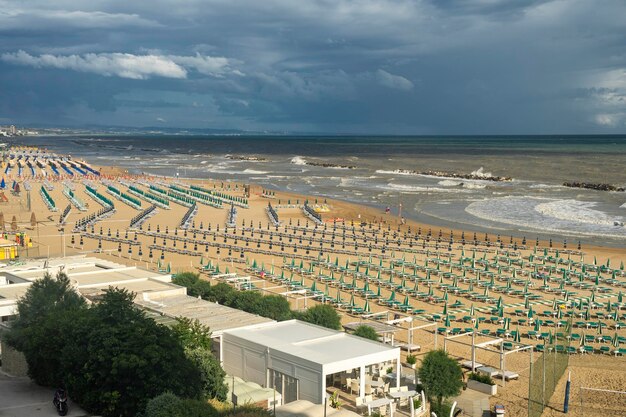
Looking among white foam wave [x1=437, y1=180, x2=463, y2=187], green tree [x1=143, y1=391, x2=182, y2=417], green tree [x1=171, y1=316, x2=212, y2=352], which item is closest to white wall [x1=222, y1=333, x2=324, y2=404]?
green tree [x1=171, y1=316, x2=212, y2=352]

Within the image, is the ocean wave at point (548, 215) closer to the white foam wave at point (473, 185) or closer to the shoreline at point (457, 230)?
the shoreline at point (457, 230)

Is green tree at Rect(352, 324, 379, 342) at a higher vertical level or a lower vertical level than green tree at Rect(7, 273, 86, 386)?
lower

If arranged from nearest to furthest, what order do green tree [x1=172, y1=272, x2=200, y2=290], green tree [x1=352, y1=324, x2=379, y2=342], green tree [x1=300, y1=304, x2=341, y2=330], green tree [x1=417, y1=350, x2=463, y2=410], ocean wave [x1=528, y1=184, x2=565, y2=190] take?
1. green tree [x1=417, y1=350, x2=463, y2=410]
2. green tree [x1=352, y1=324, x2=379, y2=342]
3. green tree [x1=300, y1=304, x2=341, y2=330]
4. green tree [x1=172, y1=272, x2=200, y2=290]
5. ocean wave [x1=528, y1=184, x2=565, y2=190]

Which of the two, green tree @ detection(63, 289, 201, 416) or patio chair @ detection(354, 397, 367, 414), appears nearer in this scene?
green tree @ detection(63, 289, 201, 416)

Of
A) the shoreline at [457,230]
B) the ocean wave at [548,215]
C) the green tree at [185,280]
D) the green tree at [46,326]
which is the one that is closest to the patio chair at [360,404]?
the green tree at [46,326]

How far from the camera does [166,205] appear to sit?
59688 millimetres

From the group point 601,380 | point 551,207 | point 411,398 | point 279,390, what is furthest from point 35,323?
point 551,207

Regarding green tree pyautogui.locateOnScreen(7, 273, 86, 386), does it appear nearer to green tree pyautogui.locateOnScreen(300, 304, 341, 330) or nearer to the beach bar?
the beach bar

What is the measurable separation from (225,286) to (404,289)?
29.9 feet

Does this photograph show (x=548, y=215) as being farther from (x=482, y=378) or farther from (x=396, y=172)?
(x=396, y=172)

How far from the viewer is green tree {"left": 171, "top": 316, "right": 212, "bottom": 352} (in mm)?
18266

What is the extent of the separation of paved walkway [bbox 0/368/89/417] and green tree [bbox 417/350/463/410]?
830 centimetres

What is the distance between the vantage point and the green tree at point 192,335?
18266 millimetres

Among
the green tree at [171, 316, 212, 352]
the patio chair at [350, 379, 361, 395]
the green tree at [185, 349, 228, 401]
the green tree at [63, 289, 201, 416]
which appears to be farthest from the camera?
the patio chair at [350, 379, 361, 395]
